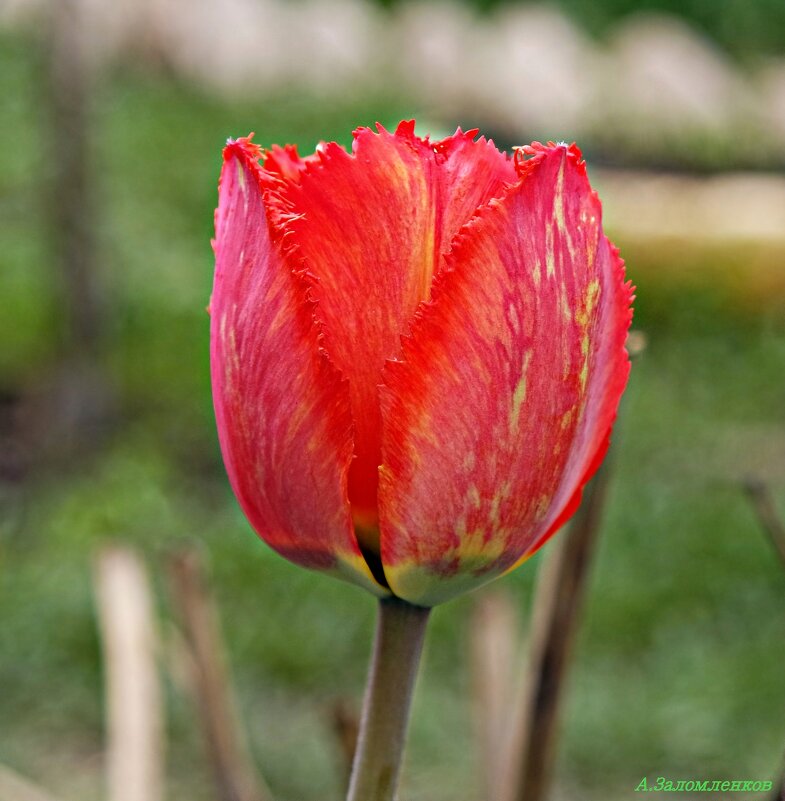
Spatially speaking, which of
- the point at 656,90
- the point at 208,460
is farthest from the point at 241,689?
the point at 656,90

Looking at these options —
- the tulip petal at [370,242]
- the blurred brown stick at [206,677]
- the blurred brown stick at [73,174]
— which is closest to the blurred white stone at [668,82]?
the blurred brown stick at [73,174]

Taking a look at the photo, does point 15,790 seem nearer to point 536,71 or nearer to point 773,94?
point 536,71

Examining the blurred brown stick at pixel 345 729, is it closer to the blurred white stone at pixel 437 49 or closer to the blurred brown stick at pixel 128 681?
the blurred brown stick at pixel 128 681

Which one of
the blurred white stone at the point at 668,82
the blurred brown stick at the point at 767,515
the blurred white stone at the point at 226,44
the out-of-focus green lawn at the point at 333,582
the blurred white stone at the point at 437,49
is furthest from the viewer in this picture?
the blurred white stone at the point at 437,49

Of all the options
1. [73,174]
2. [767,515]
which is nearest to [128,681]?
[767,515]

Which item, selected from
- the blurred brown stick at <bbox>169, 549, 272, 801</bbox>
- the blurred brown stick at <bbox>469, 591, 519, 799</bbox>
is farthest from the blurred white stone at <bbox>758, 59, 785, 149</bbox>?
the blurred brown stick at <bbox>169, 549, 272, 801</bbox>

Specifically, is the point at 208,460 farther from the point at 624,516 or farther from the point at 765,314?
the point at 765,314

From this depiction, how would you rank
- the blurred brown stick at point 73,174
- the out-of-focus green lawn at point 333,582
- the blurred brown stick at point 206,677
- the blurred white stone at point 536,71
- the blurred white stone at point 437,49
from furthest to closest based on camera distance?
the blurred white stone at point 437,49 → the blurred white stone at point 536,71 → the blurred brown stick at point 73,174 → the out-of-focus green lawn at point 333,582 → the blurred brown stick at point 206,677
